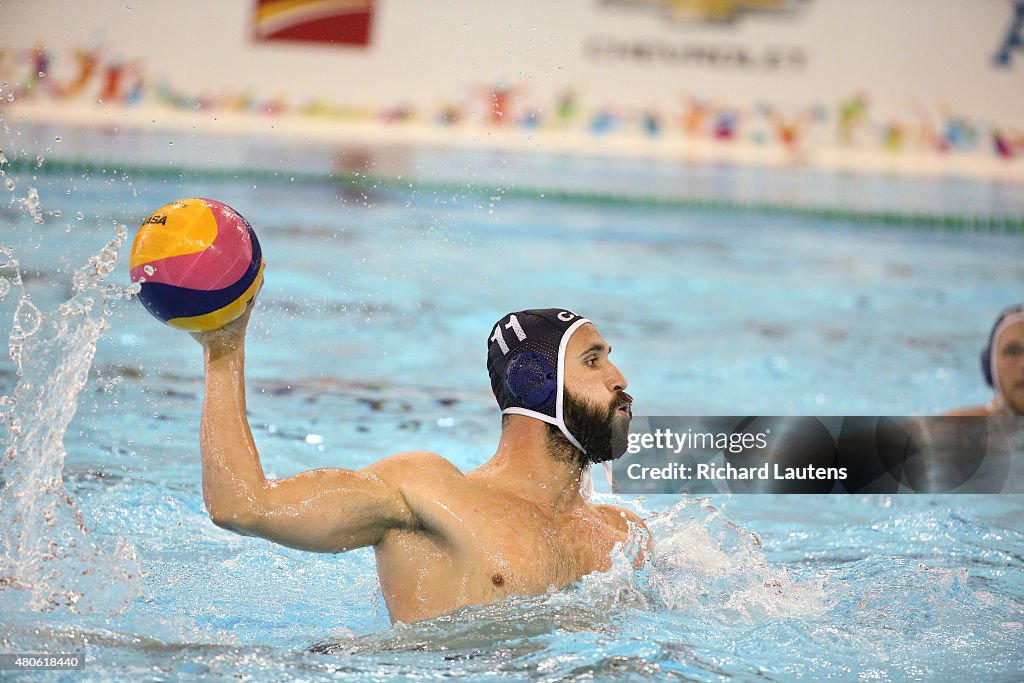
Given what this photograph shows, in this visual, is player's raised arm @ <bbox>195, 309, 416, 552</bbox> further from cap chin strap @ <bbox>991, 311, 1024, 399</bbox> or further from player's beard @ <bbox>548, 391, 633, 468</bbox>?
cap chin strap @ <bbox>991, 311, 1024, 399</bbox>

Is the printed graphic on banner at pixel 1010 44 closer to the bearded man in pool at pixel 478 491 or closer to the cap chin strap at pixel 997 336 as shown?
the cap chin strap at pixel 997 336

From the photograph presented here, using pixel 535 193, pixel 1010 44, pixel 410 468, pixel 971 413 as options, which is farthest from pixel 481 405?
pixel 1010 44

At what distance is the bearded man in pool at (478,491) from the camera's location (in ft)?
6.31

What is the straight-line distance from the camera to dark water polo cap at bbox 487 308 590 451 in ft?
7.52

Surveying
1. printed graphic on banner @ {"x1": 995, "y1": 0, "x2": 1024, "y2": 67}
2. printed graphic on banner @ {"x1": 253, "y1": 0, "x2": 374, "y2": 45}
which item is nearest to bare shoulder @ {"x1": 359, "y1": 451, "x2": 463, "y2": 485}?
printed graphic on banner @ {"x1": 253, "y1": 0, "x2": 374, "y2": 45}

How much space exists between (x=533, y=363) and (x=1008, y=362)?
2414mm

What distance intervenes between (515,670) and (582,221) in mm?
7073

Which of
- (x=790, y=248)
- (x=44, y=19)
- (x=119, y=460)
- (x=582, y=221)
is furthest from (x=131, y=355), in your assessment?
(x=44, y=19)

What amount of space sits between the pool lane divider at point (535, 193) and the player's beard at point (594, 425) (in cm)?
722

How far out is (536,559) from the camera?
2.24m

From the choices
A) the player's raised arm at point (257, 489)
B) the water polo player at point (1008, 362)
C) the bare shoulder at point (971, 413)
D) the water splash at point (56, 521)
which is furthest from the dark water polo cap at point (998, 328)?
the water splash at point (56, 521)

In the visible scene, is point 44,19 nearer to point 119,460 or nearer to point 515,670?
point 119,460

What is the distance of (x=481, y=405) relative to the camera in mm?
4934

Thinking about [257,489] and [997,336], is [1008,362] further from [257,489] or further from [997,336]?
[257,489]
